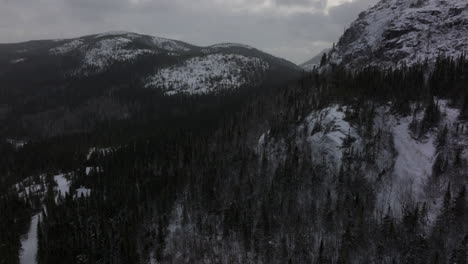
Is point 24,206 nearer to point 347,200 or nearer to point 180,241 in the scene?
point 180,241

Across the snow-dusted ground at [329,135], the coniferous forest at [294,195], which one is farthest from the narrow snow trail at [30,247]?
the snow-dusted ground at [329,135]

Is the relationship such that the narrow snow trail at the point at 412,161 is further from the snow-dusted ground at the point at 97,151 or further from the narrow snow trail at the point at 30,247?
the snow-dusted ground at the point at 97,151

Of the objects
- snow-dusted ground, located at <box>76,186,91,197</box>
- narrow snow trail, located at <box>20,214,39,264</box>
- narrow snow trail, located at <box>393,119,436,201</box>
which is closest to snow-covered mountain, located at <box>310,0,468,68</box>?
narrow snow trail, located at <box>393,119,436,201</box>

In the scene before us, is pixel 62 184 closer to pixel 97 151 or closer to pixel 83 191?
pixel 83 191

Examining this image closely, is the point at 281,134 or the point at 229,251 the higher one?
the point at 281,134

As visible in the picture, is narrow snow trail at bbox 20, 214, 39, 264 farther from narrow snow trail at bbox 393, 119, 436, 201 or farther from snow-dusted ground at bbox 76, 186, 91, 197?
narrow snow trail at bbox 393, 119, 436, 201

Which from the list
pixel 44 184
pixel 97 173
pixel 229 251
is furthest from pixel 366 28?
pixel 44 184
